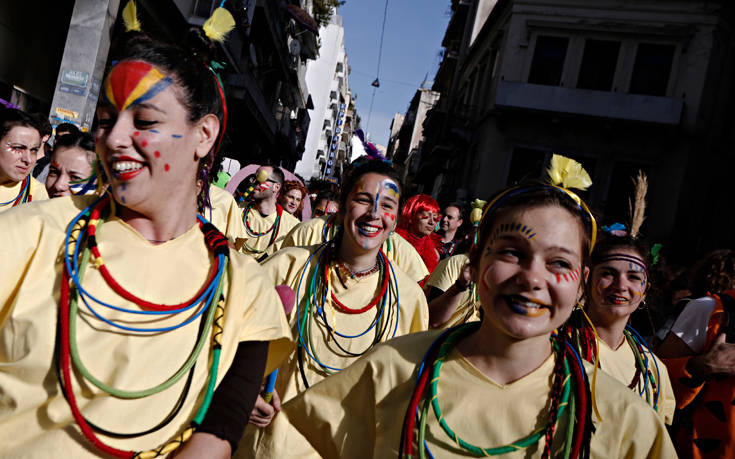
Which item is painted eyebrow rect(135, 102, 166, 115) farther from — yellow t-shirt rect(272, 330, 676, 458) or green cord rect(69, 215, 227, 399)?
yellow t-shirt rect(272, 330, 676, 458)

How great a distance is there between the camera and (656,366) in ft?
10.3

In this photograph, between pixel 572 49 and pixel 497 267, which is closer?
pixel 497 267

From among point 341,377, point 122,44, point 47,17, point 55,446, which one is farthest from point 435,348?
point 47,17

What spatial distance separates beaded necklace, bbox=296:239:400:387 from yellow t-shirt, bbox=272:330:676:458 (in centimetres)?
98

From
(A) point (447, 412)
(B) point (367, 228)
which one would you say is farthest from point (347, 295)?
(A) point (447, 412)

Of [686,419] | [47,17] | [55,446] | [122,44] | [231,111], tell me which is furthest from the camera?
[231,111]

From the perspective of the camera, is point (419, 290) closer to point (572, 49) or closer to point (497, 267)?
point (497, 267)

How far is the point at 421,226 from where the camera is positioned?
6.32 metres

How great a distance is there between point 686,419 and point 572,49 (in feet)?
60.3

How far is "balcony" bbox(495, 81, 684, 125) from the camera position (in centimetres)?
1800

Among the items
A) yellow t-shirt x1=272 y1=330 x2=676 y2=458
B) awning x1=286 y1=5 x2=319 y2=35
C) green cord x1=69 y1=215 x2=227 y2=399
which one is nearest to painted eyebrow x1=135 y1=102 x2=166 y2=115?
green cord x1=69 y1=215 x2=227 y2=399

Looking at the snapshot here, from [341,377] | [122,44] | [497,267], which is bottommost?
[341,377]

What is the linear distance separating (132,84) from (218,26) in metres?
0.71

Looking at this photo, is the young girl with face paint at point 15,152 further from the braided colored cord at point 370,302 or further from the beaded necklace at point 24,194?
the braided colored cord at point 370,302
